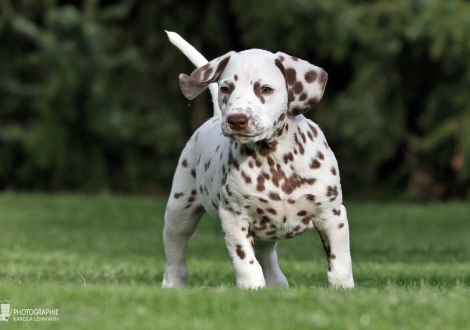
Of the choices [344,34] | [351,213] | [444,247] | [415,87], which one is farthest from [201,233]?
[415,87]

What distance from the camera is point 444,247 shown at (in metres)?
11.4

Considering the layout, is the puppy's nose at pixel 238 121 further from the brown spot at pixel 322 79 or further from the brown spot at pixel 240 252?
the brown spot at pixel 240 252

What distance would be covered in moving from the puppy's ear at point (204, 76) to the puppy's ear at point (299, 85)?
16.0 inches

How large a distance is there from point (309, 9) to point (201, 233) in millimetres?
7014

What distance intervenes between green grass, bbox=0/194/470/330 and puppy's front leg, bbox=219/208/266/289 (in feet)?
1.10

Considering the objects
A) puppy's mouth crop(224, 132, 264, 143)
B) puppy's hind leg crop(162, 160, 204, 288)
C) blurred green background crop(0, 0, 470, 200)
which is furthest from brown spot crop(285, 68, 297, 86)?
blurred green background crop(0, 0, 470, 200)

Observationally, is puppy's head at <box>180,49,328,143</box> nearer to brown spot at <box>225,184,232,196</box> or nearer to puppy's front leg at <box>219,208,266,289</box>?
brown spot at <box>225,184,232,196</box>

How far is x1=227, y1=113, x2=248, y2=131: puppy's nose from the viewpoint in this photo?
552cm

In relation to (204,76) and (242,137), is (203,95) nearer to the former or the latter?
(204,76)

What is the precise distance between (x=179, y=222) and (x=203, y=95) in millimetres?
14539

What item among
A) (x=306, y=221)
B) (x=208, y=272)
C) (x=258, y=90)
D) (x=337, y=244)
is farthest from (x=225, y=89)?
(x=208, y=272)

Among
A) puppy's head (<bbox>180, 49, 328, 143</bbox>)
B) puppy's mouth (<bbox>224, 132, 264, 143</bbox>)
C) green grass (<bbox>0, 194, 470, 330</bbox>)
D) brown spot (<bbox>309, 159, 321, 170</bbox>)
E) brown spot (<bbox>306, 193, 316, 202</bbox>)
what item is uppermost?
puppy's head (<bbox>180, 49, 328, 143</bbox>)

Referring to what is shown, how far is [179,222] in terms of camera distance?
712cm

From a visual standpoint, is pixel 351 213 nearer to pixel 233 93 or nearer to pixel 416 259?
pixel 416 259
